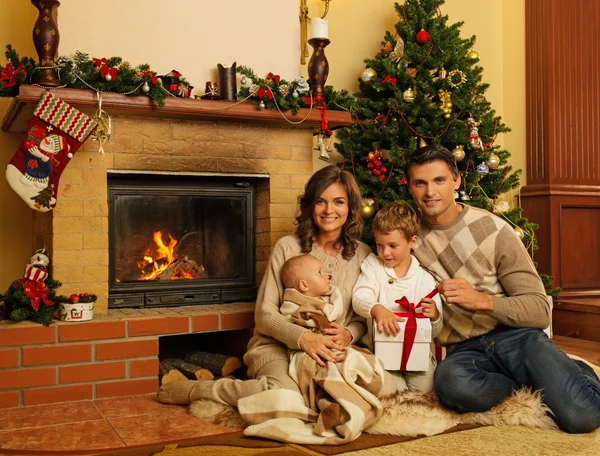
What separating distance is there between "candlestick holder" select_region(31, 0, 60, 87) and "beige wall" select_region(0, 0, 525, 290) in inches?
6.0

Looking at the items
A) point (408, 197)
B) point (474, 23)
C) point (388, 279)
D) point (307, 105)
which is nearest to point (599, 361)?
point (408, 197)

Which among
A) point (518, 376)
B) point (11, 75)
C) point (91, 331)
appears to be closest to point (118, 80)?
point (11, 75)

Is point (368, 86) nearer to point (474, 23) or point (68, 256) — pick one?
point (474, 23)

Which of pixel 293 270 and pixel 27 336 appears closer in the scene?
pixel 293 270

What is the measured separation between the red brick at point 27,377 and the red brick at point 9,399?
0.03m

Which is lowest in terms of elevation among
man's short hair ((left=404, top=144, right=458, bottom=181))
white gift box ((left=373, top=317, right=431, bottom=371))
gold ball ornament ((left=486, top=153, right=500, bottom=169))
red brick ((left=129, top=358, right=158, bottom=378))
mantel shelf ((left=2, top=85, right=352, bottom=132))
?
red brick ((left=129, top=358, right=158, bottom=378))

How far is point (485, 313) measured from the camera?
2.59 meters

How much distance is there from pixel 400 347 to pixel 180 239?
1385 mm

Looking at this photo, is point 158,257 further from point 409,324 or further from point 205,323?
point 409,324

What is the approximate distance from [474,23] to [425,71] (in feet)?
3.92

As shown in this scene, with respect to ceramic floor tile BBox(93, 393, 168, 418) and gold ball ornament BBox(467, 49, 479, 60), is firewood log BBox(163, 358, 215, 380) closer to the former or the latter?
ceramic floor tile BBox(93, 393, 168, 418)

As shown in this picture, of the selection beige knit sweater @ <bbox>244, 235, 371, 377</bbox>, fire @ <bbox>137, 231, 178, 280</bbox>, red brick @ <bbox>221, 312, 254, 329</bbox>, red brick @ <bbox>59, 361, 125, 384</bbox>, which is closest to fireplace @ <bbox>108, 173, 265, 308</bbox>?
fire @ <bbox>137, 231, 178, 280</bbox>

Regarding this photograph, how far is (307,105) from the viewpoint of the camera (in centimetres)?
340

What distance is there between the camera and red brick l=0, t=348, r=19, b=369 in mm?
2830
